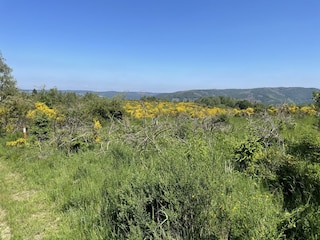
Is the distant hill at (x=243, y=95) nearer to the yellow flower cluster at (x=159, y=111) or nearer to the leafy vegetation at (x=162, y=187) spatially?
the yellow flower cluster at (x=159, y=111)

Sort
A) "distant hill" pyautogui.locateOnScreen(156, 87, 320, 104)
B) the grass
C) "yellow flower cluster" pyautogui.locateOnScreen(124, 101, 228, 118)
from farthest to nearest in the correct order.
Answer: "distant hill" pyautogui.locateOnScreen(156, 87, 320, 104) → "yellow flower cluster" pyautogui.locateOnScreen(124, 101, 228, 118) → the grass

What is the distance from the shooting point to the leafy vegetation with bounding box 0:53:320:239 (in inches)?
113

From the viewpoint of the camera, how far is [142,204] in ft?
10.5

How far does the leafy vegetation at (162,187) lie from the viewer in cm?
287

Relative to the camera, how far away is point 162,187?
3223 mm

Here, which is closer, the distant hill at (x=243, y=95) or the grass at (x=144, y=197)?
the grass at (x=144, y=197)

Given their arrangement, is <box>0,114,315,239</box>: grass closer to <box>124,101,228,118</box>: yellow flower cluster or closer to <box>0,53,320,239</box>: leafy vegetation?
<box>0,53,320,239</box>: leafy vegetation

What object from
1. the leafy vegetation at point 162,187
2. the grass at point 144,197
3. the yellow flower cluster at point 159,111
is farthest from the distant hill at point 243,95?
the grass at point 144,197

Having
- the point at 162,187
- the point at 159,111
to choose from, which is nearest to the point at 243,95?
the point at 159,111

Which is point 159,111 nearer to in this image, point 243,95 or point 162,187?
point 162,187

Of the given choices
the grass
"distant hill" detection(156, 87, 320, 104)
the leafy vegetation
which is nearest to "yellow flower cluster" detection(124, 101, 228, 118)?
the leafy vegetation

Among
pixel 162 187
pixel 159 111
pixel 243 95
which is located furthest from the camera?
pixel 243 95

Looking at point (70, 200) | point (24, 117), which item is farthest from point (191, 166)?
point (24, 117)

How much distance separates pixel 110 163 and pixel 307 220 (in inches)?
182
